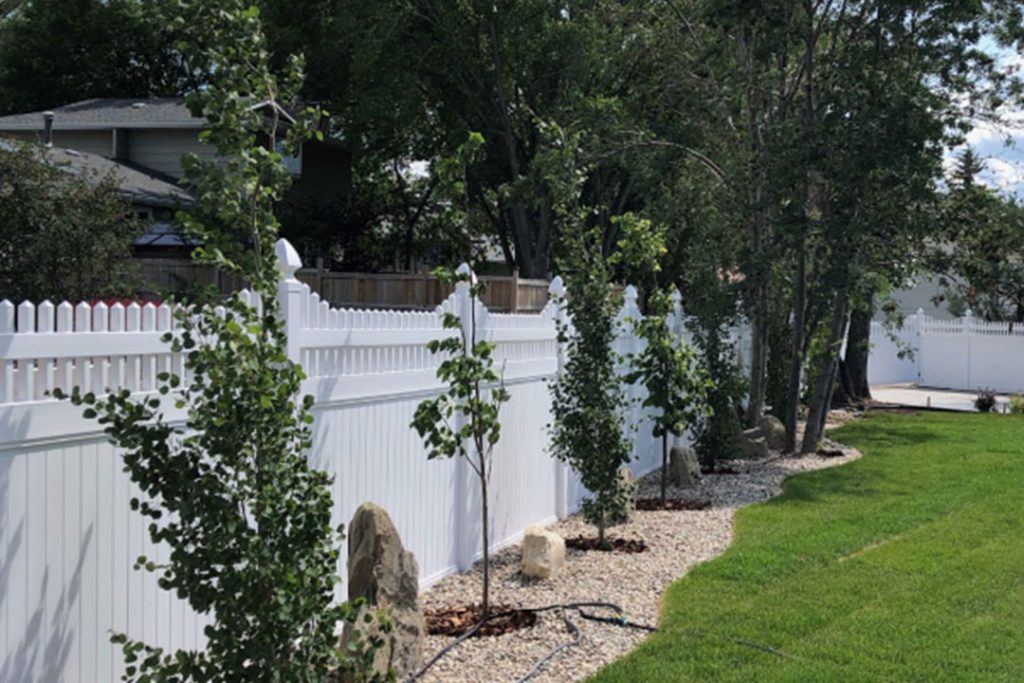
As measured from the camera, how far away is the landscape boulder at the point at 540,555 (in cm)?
779

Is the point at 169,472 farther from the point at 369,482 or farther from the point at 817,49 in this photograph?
the point at 817,49

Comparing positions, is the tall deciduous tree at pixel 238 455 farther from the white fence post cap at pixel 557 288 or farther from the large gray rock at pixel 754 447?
the large gray rock at pixel 754 447

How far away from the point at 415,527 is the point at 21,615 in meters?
3.40

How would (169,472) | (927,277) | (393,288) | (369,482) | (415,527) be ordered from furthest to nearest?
(393,288), (927,277), (415,527), (369,482), (169,472)

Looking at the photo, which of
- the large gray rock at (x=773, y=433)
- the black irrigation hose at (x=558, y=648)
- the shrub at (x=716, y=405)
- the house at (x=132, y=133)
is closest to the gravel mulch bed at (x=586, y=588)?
the black irrigation hose at (x=558, y=648)

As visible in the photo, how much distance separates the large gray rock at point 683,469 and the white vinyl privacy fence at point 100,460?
562 cm

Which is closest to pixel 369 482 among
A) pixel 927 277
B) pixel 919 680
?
pixel 919 680

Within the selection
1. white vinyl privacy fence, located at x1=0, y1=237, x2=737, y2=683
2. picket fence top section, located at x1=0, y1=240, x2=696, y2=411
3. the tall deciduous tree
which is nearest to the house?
picket fence top section, located at x1=0, y1=240, x2=696, y2=411

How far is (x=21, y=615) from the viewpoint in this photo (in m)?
4.16

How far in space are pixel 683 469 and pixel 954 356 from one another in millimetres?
20735

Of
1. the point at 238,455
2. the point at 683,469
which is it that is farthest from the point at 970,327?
the point at 238,455

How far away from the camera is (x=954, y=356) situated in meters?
30.4

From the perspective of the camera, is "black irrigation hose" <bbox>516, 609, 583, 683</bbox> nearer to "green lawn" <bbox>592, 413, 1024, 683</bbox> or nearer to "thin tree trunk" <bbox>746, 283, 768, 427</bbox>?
"green lawn" <bbox>592, 413, 1024, 683</bbox>

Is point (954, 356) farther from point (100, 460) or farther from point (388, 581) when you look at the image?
point (100, 460)
